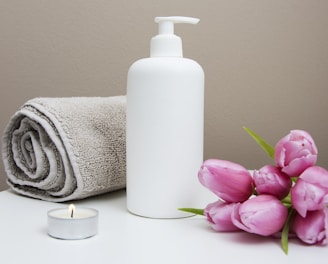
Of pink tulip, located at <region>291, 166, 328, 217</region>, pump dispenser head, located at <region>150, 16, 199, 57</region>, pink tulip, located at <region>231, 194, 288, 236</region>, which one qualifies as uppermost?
pump dispenser head, located at <region>150, 16, 199, 57</region>

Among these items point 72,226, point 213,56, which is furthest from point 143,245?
point 213,56

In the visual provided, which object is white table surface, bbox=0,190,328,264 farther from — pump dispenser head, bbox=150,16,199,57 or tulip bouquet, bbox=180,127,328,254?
pump dispenser head, bbox=150,16,199,57

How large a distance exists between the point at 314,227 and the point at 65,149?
329 mm

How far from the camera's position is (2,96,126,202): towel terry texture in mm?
617

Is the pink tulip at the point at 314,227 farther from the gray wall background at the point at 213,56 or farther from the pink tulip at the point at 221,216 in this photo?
the gray wall background at the point at 213,56

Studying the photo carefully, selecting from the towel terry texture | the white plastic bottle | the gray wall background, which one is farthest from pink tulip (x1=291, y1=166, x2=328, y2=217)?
the gray wall background

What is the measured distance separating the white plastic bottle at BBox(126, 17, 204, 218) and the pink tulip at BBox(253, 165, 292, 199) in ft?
0.36

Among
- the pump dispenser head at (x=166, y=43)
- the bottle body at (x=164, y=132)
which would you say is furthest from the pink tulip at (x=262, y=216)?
the pump dispenser head at (x=166, y=43)

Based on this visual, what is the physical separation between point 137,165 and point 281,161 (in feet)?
0.60

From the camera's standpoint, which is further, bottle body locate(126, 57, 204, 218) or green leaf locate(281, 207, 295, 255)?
bottle body locate(126, 57, 204, 218)

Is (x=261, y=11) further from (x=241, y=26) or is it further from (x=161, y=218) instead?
(x=161, y=218)

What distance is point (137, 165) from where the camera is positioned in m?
0.57

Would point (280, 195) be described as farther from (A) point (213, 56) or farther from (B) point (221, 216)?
(A) point (213, 56)

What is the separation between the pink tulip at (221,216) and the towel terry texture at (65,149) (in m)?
0.19
